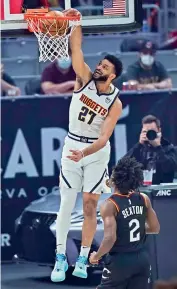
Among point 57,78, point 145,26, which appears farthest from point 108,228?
point 145,26

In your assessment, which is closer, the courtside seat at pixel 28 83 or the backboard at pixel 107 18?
the backboard at pixel 107 18

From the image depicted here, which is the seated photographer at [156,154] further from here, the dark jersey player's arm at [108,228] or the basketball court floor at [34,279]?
the dark jersey player's arm at [108,228]

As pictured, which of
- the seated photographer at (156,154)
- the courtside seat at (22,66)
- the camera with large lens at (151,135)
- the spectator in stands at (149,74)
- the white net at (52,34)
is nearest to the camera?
the white net at (52,34)

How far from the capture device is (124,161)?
38.0ft

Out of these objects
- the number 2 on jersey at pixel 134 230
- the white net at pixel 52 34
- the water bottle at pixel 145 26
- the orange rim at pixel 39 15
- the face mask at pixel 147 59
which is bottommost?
the number 2 on jersey at pixel 134 230

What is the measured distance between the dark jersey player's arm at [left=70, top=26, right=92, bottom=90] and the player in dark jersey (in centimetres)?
98

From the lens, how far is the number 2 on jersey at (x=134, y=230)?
11.3 meters

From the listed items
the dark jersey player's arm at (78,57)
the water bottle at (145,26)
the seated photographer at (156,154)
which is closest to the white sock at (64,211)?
the dark jersey player's arm at (78,57)

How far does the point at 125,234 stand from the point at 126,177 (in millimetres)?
549

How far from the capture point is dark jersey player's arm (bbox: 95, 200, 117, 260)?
36.6 ft

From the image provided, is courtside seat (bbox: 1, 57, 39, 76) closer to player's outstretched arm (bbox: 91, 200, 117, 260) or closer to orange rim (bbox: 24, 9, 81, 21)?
orange rim (bbox: 24, 9, 81, 21)

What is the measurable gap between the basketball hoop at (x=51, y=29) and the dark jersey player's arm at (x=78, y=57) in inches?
2.6

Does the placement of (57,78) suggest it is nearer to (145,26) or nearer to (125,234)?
(145,26)

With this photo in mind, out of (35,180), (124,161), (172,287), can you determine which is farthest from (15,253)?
(172,287)
